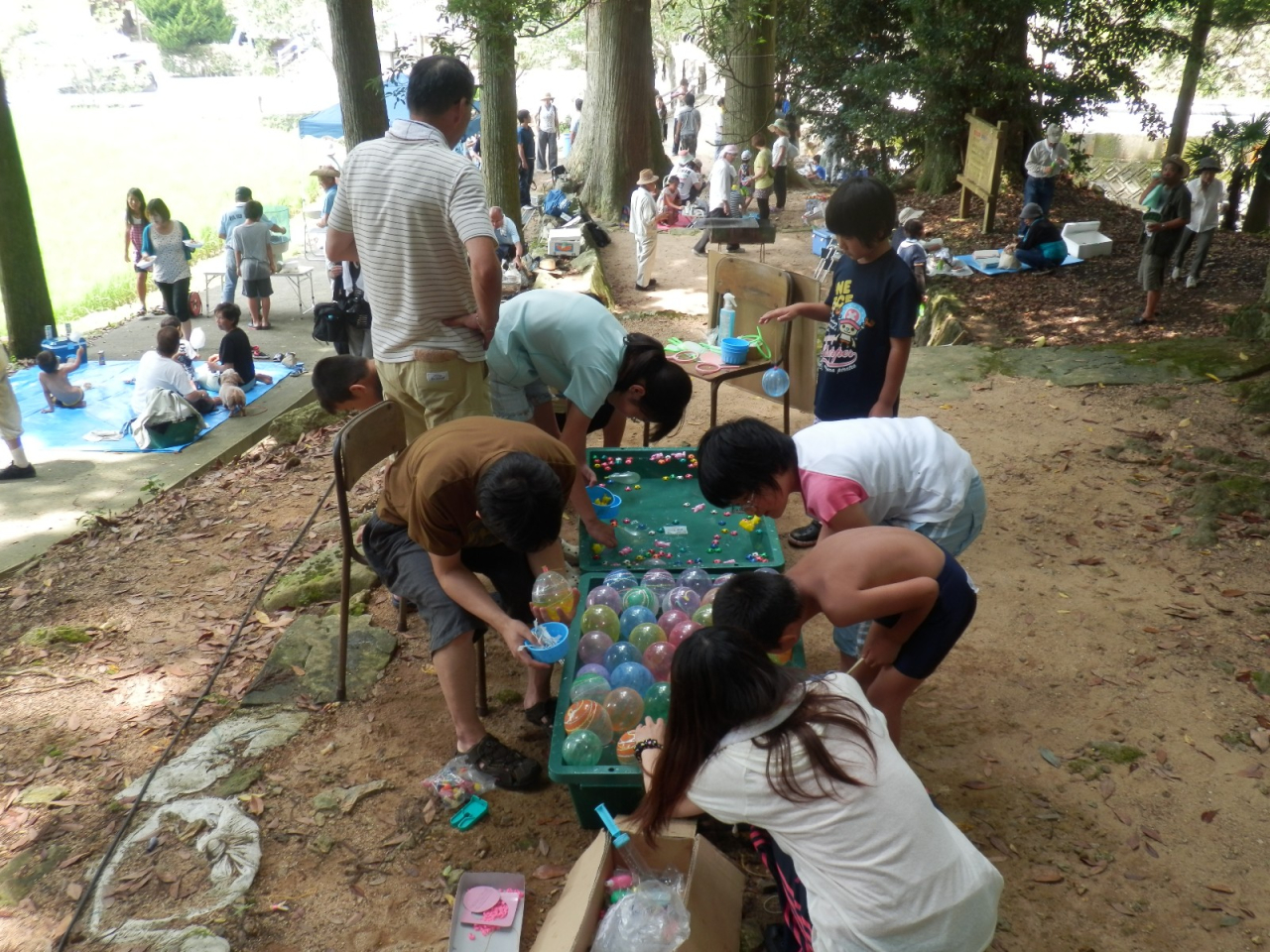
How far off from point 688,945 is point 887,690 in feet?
3.21

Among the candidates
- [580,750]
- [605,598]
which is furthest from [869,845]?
[605,598]

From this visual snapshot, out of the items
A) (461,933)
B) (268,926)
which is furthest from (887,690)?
(268,926)

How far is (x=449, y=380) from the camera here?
3957mm

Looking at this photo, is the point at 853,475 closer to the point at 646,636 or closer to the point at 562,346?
the point at 646,636

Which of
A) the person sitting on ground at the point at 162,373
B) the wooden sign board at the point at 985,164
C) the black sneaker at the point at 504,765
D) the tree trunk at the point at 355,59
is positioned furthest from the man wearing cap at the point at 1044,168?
the black sneaker at the point at 504,765

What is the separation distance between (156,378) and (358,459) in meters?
5.94

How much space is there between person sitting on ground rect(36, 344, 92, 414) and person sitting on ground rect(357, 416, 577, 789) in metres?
7.52

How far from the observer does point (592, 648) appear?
131 inches

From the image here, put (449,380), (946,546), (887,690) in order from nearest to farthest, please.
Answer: (887,690), (946,546), (449,380)

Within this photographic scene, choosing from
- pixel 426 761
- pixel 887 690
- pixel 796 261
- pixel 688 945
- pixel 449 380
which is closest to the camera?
pixel 688 945

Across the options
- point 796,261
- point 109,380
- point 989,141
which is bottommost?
point 109,380

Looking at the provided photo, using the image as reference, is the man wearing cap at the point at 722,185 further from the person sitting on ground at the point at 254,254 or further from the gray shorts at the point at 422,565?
the gray shorts at the point at 422,565

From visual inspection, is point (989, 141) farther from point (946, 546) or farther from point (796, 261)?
point (946, 546)

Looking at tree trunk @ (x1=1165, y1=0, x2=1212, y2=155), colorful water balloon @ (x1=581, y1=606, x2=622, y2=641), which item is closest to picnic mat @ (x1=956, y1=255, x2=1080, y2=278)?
tree trunk @ (x1=1165, y1=0, x2=1212, y2=155)
